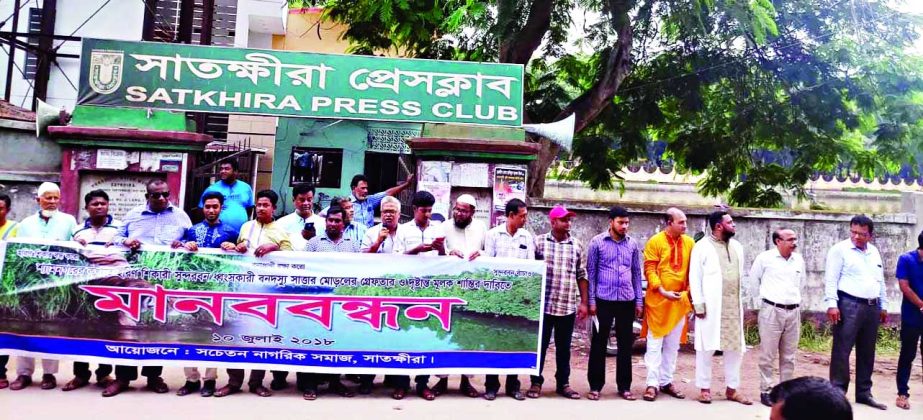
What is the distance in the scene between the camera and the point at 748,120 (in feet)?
35.1

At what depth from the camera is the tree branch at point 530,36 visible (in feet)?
31.3

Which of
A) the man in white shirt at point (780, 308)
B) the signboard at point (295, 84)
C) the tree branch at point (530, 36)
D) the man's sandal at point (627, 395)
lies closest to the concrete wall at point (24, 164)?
the signboard at point (295, 84)

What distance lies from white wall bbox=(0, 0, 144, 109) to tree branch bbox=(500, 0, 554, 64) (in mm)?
8687

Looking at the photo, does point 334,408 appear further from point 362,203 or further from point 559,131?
point 559,131

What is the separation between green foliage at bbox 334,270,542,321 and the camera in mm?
5555

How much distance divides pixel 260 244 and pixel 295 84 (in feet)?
8.02

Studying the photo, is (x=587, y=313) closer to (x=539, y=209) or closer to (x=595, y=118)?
(x=539, y=209)

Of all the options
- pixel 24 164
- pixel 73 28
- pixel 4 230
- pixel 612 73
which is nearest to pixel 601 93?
pixel 612 73

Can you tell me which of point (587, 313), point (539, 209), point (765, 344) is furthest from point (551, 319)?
point (539, 209)

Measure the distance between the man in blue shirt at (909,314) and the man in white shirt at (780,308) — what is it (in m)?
0.96

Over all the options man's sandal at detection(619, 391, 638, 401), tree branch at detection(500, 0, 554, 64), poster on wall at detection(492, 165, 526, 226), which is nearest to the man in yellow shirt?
poster on wall at detection(492, 165, 526, 226)

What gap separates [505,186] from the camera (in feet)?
25.5

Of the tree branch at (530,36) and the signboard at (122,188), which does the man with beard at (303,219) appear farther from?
the tree branch at (530,36)

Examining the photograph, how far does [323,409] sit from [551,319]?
1.93 m
